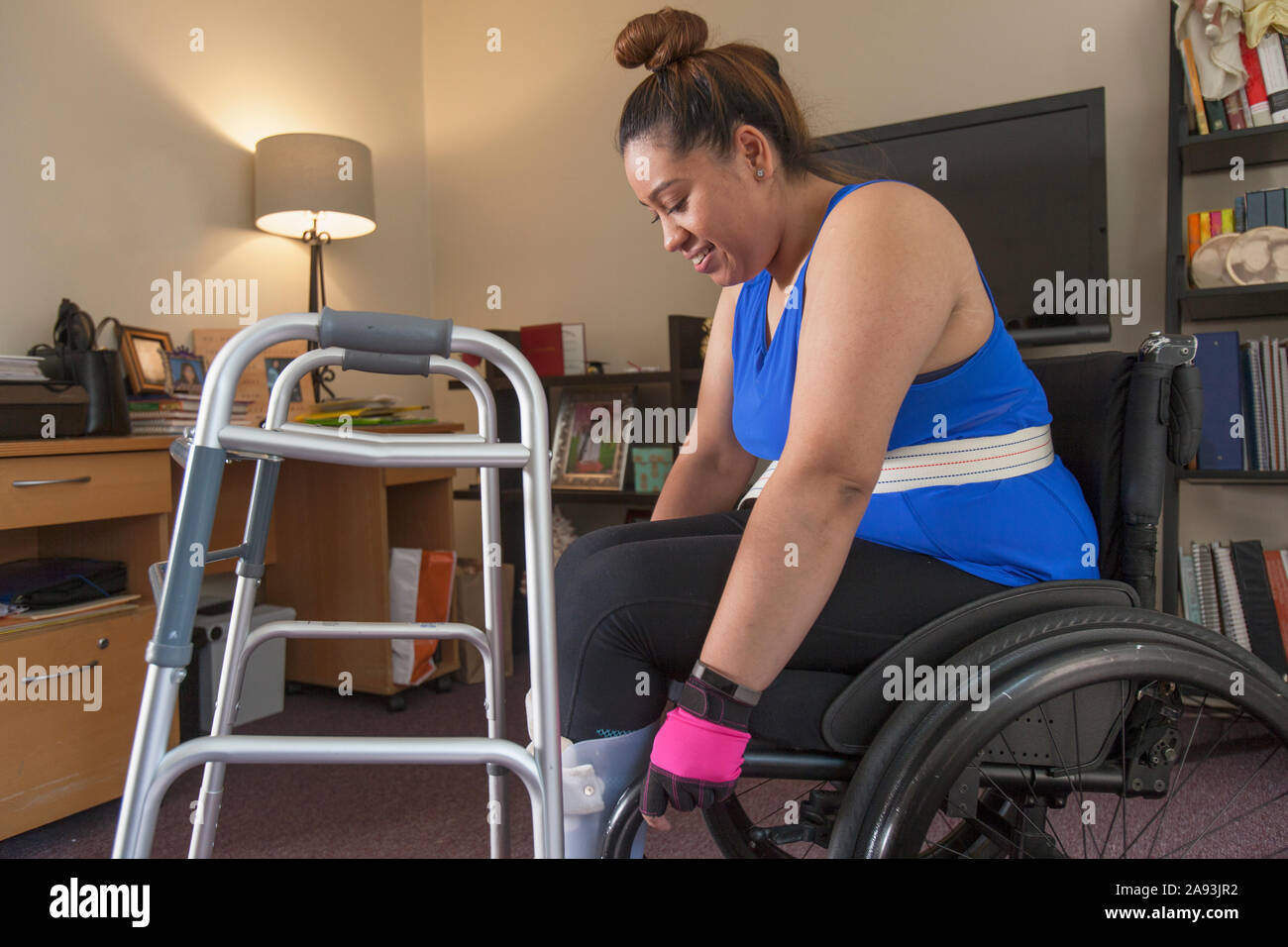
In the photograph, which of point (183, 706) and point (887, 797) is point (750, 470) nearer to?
point (887, 797)

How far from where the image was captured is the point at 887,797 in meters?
0.73

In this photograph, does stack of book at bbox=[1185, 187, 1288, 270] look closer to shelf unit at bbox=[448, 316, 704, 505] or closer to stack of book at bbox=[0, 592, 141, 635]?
shelf unit at bbox=[448, 316, 704, 505]

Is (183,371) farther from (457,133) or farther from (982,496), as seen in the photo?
(982,496)

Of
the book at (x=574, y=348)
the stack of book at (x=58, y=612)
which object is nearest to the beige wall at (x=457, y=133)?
the book at (x=574, y=348)

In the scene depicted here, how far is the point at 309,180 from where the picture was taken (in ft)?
8.64

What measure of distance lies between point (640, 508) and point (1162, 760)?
2258 mm

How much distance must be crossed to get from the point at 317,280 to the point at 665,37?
7.80ft

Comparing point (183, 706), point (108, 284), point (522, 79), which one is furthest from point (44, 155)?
point (522, 79)

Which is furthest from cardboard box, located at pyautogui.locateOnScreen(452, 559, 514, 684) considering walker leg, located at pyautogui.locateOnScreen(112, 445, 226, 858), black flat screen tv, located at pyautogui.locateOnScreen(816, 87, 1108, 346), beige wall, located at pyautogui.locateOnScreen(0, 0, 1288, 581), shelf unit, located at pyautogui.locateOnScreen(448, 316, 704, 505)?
Result: walker leg, located at pyautogui.locateOnScreen(112, 445, 226, 858)

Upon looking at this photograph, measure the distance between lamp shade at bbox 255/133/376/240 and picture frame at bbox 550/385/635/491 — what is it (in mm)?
883

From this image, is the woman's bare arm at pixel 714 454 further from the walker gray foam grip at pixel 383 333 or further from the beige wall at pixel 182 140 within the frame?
the beige wall at pixel 182 140

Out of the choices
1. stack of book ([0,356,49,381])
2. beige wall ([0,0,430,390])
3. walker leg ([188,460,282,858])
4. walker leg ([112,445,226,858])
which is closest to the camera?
walker leg ([112,445,226,858])

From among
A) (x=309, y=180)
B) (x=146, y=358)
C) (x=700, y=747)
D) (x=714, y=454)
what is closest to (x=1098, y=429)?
(x=714, y=454)

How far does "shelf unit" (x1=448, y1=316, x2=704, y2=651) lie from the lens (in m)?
2.58
